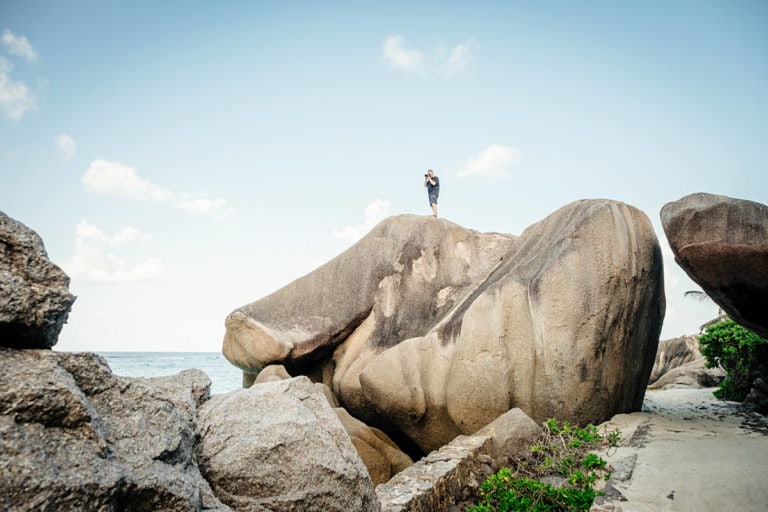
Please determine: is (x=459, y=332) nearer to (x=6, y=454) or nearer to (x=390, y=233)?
(x=390, y=233)

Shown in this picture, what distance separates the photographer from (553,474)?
16.3ft

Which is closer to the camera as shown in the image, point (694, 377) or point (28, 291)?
point (28, 291)

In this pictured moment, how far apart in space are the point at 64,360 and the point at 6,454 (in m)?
0.57

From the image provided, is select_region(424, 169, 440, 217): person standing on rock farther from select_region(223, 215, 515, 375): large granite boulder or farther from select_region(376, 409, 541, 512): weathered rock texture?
select_region(376, 409, 541, 512): weathered rock texture

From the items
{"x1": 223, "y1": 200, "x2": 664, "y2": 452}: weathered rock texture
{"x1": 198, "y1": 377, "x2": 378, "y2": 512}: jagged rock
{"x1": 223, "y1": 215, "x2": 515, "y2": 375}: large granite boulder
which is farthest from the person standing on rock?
{"x1": 198, "y1": 377, "x2": 378, "y2": 512}: jagged rock

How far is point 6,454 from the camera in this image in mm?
1536

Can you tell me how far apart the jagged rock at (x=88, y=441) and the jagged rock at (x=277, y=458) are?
0.68 ft

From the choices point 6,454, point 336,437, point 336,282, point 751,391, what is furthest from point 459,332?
point 6,454

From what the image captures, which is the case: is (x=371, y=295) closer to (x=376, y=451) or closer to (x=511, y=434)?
(x=376, y=451)

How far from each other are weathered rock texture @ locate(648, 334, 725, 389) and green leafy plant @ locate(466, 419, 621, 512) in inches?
404

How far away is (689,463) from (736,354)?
19.7 ft

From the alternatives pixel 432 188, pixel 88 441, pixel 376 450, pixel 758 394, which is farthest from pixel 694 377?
pixel 88 441

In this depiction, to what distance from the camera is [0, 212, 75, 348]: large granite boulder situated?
183 centimetres

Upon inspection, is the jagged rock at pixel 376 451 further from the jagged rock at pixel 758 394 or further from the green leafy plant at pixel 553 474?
the jagged rock at pixel 758 394
